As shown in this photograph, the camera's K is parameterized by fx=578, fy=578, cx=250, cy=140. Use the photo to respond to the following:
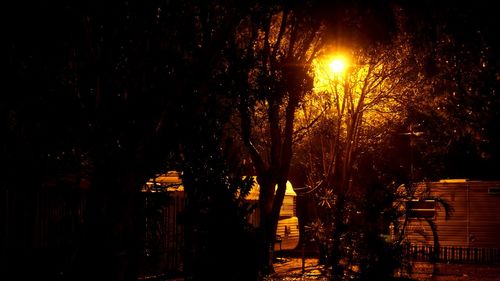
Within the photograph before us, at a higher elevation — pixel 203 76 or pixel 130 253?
pixel 203 76

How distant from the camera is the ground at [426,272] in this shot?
17109 mm

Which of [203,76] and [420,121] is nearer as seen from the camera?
[203,76]

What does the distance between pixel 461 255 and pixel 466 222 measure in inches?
51.1

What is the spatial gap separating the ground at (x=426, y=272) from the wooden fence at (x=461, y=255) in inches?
21.2

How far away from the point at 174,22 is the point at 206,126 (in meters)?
2.19

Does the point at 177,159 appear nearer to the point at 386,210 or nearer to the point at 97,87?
the point at 97,87

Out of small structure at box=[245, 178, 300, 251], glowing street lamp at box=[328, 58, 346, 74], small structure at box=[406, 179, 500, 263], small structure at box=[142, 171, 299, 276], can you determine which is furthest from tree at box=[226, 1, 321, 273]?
small structure at box=[406, 179, 500, 263]

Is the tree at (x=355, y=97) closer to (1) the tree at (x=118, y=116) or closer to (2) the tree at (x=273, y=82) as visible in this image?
(2) the tree at (x=273, y=82)

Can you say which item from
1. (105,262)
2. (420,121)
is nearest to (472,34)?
(105,262)

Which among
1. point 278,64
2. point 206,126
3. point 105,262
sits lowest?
point 105,262

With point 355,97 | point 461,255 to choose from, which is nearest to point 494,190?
point 461,255

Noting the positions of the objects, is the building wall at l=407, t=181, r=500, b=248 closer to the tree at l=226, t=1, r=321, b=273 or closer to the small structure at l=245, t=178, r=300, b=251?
the small structure at l=245, t=178, r=300, b=251

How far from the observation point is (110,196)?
26.9 ft

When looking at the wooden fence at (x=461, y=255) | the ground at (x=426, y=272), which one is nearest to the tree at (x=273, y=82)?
the ground at (x=426, y=272)
